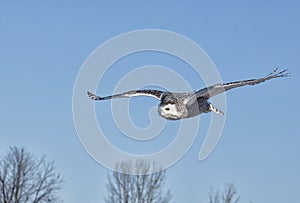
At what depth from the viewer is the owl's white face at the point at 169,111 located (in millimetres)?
22969

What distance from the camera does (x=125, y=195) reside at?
70.4 meters

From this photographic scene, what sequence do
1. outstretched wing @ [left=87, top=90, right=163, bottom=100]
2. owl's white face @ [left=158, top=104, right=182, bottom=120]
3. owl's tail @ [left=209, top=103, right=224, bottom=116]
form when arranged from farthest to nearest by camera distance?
owl's tail @ [left=209, top=103, right=224, bottom=116], outstretched wing @ [left=87, top=90, right=163, bottom=100], owl's white face @ [left=158, top=104, right=182, bottom=120]

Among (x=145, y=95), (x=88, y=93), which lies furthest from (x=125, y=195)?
(x=145, y=95)

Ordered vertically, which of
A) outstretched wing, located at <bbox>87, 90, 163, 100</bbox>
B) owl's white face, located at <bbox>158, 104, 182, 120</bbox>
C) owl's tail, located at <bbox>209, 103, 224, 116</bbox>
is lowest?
owl's white face, located at <bbox>158, 104, 182, 120</bbox>

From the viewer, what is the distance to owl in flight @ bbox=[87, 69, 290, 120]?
2308 cm

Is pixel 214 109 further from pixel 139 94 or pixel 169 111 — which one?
pixel 169 111

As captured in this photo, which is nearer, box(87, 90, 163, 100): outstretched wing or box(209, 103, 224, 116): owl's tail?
box(87, 90, 163, 100): outstretched wing

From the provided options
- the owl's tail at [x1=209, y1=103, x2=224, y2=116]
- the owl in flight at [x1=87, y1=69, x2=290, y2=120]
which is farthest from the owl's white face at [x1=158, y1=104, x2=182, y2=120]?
the owl's tail at [x1=209, y1=103, x2=224, y2=116]

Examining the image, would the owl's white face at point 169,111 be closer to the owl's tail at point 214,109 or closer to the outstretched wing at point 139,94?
the outstretched wing at point 139,94

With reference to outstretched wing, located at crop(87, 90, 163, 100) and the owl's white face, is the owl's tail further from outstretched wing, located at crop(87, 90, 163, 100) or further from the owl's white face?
the owl's white face

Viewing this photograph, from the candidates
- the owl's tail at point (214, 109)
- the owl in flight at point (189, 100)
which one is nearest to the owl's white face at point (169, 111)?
the owl in flight at point (189, 100)

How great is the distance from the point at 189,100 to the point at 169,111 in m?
0.99

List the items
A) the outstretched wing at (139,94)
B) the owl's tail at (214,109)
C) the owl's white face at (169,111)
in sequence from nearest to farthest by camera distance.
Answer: the owl's white face at (169,111), the outstretched wing at (139,94), the owl's tail at (214,109)

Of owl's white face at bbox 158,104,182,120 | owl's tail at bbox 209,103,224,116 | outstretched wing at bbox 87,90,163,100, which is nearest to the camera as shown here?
owl's white face at bbox 158,104,182,120
